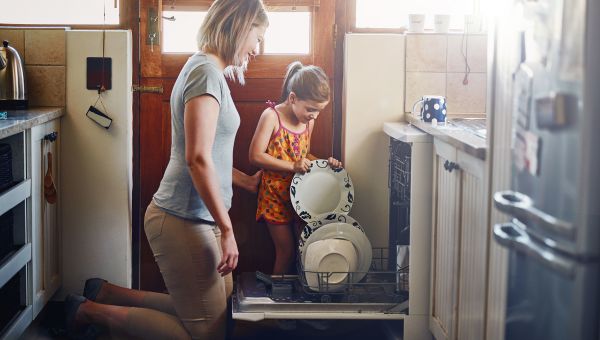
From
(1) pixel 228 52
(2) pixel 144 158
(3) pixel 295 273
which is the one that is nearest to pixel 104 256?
(2) pixel 144 158

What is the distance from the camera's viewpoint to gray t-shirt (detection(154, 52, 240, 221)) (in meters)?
2.50

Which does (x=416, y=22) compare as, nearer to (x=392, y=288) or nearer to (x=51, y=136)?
(x=392, y=288)

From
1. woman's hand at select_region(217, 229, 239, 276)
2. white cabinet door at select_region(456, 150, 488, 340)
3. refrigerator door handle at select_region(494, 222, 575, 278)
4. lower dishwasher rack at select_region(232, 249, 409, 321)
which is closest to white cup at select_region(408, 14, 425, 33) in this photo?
lower dishwasher rack at select_region(232, 249, 409, 321)

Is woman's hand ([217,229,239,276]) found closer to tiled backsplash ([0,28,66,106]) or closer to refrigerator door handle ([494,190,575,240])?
refrigerator door handle ([494,190,575,240])

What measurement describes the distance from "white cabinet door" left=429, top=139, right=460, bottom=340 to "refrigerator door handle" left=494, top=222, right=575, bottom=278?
76 centimetres

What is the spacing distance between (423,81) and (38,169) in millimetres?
1599

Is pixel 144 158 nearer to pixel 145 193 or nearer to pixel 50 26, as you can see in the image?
pixel 145 193

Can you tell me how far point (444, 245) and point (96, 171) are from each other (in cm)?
160

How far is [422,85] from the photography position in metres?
3.71

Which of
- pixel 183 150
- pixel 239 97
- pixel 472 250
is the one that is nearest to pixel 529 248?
pixel 472 250

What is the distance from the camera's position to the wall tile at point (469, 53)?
3652 millimetres

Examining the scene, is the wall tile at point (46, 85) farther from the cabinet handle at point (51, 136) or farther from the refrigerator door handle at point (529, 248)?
the refrigerator door handle at point (529, 248)

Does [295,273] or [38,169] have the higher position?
[38,169]

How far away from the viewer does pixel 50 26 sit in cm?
377
